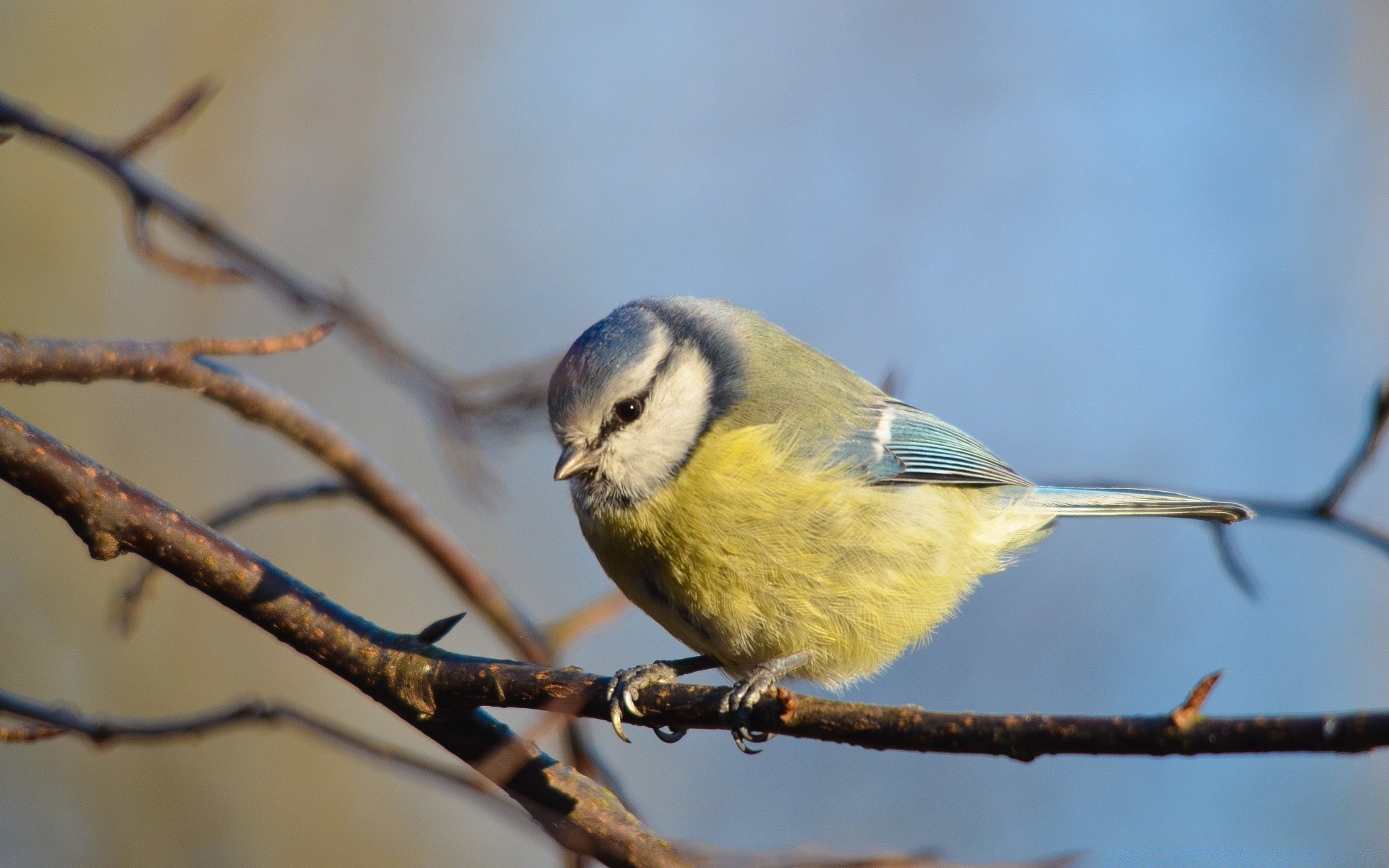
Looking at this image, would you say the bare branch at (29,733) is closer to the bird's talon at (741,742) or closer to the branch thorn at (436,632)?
the branch thorn at (436,632)

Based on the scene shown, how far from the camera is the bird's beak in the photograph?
1883mm

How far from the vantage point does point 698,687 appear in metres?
1.10

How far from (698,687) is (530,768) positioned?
0.23m

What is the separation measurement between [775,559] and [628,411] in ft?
1.31

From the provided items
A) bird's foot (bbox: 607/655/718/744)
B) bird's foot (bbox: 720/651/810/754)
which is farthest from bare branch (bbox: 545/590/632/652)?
bird's foot (bbox: 720/651/810/754)

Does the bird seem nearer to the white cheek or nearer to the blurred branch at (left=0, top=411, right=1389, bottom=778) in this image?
the white cheek

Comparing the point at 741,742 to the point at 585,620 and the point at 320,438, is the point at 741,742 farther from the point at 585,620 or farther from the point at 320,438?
the point at 320,438

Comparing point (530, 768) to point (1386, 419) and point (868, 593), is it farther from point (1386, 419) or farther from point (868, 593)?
point (1386, 419)

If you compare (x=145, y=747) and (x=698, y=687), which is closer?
(x=698, y=687)

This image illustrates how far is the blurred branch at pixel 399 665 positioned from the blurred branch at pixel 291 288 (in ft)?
1.92

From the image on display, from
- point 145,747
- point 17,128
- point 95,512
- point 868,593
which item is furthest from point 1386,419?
point 145,747

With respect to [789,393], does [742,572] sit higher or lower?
lower

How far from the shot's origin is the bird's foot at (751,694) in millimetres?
1110

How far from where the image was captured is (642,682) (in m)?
1.58
